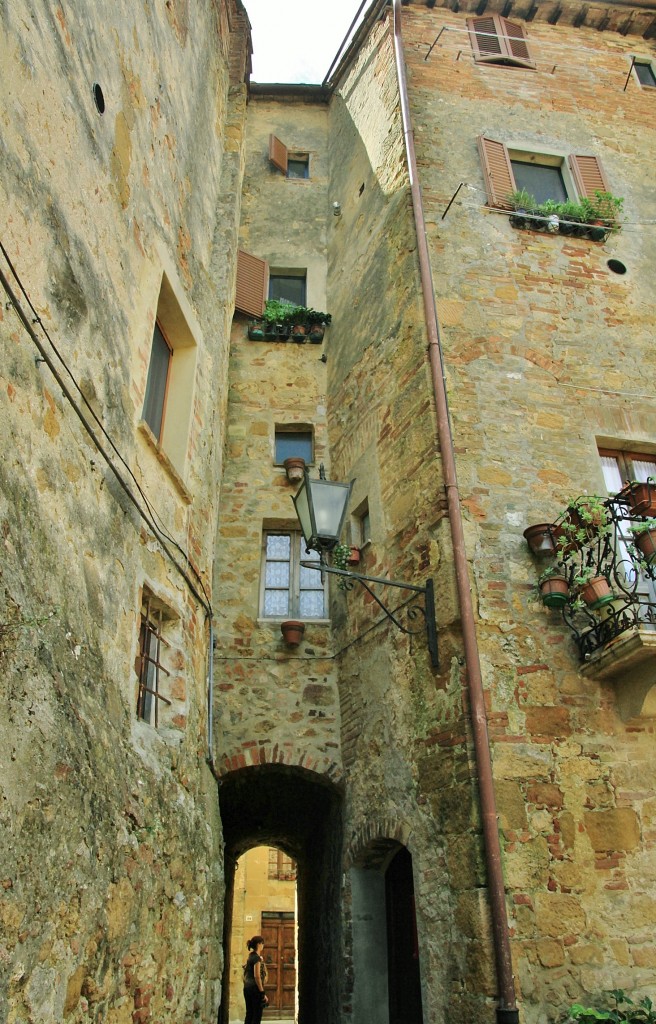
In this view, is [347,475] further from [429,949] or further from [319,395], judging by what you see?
[429,949]

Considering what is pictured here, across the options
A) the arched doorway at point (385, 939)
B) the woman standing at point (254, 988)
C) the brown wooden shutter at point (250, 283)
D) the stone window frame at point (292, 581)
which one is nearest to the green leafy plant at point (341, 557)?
the stone window frame at point (292, 581)

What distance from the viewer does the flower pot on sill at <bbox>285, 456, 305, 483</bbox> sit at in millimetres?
8734

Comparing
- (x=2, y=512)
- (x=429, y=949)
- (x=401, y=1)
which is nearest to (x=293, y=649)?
(x=429, y=949)

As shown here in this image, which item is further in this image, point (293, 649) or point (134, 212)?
point (293, 649)

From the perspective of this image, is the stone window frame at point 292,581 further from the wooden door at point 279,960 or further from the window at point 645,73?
the wooden door at point 279,960

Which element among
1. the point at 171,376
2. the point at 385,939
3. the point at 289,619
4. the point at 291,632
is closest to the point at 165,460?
the point at 171,376

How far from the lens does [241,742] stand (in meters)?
7.25

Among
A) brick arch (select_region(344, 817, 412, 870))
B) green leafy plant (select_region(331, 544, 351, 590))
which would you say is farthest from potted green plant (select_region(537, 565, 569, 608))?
brick arch (select_region(344, 817, 412, 870))

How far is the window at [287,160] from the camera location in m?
12.2

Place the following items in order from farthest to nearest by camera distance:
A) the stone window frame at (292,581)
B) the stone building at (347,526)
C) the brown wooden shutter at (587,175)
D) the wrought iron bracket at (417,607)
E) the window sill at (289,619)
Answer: the brown wooden shutter at (587,175), the stone window frame at (292,581), the window sill at (289,619), the wrought iron bracket at (417,607), the stone building at (347,526)

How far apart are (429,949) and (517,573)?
283 centimetres

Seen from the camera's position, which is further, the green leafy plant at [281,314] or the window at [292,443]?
the green leafy plant at [281,314]

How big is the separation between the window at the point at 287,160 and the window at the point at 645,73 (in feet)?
17.3

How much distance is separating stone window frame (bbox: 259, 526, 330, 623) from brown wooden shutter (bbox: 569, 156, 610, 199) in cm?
549
